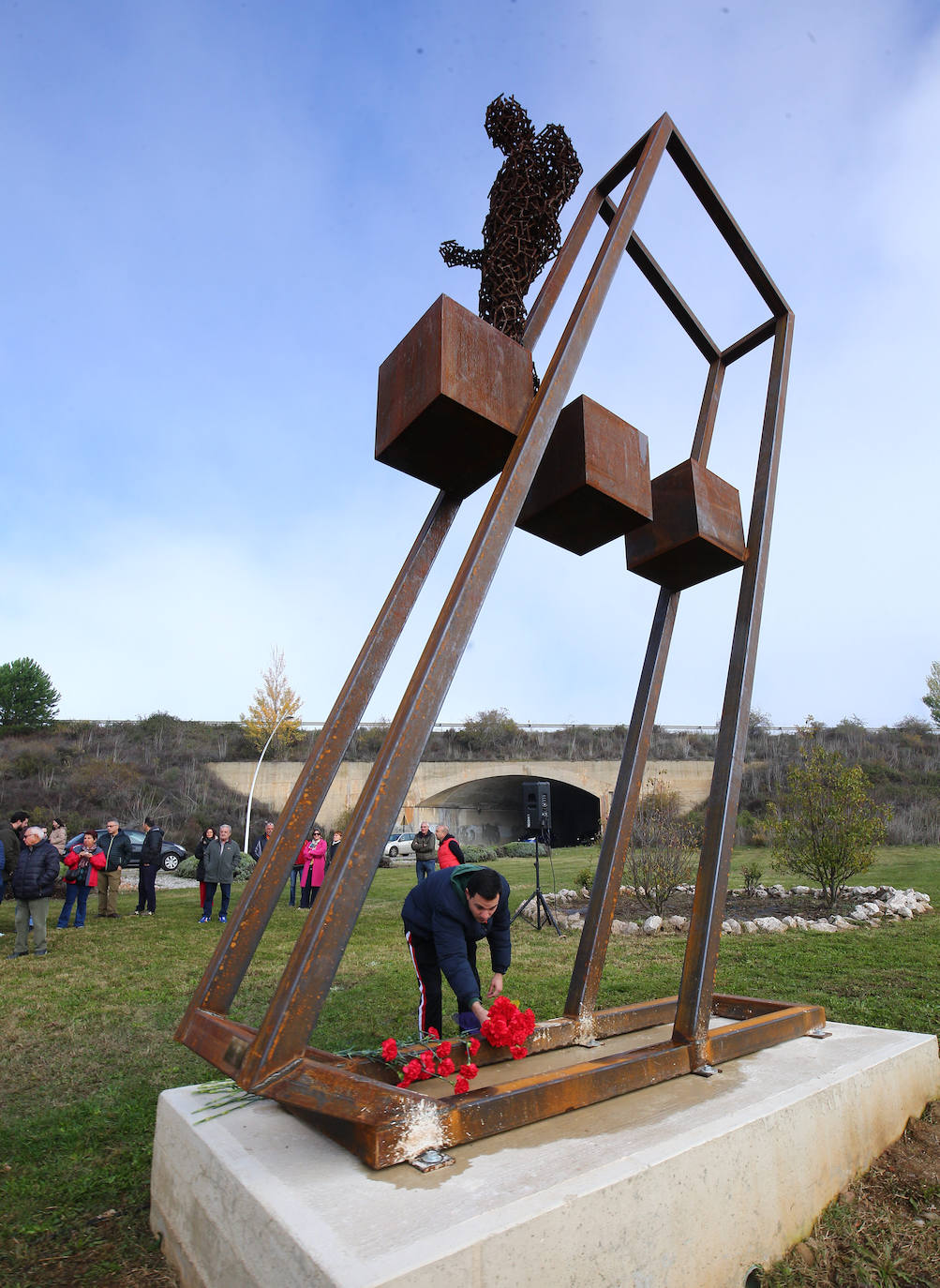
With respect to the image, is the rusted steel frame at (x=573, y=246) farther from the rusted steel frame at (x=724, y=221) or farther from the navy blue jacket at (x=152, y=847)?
the navy blue jacket at (x=152, y=847)

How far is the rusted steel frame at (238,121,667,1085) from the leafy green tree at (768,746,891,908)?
35.0ft

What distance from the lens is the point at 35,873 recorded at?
8141 mm

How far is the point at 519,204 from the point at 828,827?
1130cm

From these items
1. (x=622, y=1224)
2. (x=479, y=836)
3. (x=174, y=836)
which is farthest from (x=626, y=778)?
(x=479, y=836)

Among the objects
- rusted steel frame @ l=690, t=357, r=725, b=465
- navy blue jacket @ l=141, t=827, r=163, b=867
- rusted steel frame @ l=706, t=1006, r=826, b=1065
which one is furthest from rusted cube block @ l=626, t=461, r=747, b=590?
Answer: navy blue jacket @ l=141, t=827, r=163, b=867

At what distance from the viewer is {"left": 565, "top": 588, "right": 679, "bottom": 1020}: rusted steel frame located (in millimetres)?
3676

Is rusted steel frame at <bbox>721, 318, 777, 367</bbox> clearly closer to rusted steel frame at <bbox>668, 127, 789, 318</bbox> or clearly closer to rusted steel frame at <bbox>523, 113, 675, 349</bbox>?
rusted steel frame at <bbox>668, 127, 789, 318</bbox>

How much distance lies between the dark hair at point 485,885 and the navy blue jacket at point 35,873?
6.73 meters

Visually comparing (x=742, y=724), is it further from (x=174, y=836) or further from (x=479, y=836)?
(x=479, y=836)

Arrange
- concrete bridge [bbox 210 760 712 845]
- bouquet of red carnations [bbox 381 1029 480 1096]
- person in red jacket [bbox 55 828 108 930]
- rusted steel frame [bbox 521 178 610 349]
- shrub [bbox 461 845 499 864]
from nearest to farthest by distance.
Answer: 1. bouquet of red carnations [bbox 381 1029 480 1096]
2. rusted steel frame [bbox 521 178 610 349]
3. person in red jacket [bbox 55 828 108 930]
4. shrub [bbox 461 845 499 864]
5. concrete bridge [bbox 210 760 712 845]

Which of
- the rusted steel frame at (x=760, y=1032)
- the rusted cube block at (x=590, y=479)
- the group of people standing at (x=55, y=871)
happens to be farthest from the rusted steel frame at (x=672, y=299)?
the group of people standing at (x=55, y=871)

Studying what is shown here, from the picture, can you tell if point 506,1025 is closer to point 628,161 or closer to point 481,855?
point 628,161

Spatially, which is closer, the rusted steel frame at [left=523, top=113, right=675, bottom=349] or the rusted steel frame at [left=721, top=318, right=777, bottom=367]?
the rusted steel frame at [left=523, top=113, right=675, bottom=349]

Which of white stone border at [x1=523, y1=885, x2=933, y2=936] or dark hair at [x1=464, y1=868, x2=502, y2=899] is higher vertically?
dark hair at [x1=464, y1=868, x2=502, y2=899]
